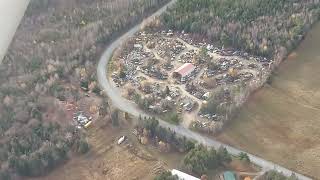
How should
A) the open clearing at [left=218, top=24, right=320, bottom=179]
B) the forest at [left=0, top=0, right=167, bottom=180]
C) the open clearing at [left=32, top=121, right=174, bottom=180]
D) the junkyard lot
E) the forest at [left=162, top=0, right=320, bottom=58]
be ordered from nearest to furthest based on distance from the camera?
the open clearing at [left=32, top=121, right=174, bottom=180], the open clearing at [left=218, top=24, right=320, bottom=179], the forest at [left=0, top=0, right=167, bottom=180], the junkyard lot, the forest at [left=162, top=0, right=320, bottom=58]

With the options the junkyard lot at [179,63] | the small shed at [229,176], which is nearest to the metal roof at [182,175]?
the small shed at [229,176]

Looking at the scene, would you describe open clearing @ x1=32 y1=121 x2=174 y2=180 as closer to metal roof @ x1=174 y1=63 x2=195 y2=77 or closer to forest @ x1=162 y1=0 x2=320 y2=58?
metal roof @ x1=174 y1=63 x2=195 y2=77

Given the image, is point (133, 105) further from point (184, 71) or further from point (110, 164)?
point (110, 164)

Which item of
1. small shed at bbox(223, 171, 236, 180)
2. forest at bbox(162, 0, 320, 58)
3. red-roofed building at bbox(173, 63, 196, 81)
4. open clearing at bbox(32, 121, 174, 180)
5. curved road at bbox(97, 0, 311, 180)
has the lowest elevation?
open clearing at bbox(32, 121, 174, 180)

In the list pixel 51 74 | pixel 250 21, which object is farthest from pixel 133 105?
pixel 250 21

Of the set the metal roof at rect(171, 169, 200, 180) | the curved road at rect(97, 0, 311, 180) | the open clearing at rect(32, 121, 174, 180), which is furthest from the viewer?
the open clearing at rect(32, 121, 174, 180)

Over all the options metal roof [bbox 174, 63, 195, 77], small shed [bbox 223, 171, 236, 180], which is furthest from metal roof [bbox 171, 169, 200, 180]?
metal roof [bbox 174, 63, 195, 77]

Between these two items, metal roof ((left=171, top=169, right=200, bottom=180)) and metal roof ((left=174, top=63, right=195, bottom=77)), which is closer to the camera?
metal roof ((left=171, top=169, right=200, bottom=180))
